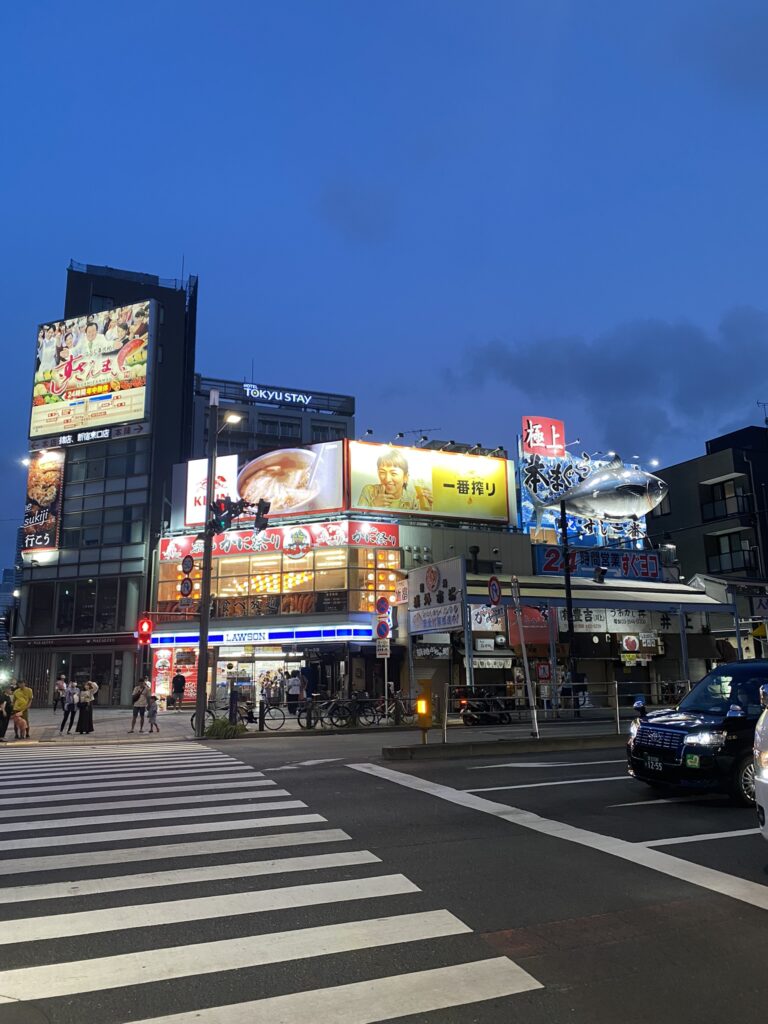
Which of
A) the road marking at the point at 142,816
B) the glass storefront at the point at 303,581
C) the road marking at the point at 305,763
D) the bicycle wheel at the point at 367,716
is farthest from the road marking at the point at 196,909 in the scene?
the glass storefront at the point at 303,581

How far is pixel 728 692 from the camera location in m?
10.1

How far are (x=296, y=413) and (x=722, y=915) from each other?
91.5 m

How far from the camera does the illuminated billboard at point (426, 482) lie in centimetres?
4003

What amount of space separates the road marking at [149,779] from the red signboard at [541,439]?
35.6m

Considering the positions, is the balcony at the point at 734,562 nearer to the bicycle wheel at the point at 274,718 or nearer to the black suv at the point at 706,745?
the bicycle wheel at the point at 274,718

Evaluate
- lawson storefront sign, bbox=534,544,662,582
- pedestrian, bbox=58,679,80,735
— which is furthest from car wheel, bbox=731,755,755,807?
lawson storefront sign, bbox=534,544,662,582

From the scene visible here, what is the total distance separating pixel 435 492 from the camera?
41688 millimetres

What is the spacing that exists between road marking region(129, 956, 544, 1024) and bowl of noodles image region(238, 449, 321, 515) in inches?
1411

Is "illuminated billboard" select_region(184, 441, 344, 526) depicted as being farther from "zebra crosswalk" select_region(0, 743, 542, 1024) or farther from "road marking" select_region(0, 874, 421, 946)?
"road marking" select_region(0, 874, 421, 946)

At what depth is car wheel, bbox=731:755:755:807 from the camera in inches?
357

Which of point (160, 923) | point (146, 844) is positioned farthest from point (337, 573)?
point (160, 923)

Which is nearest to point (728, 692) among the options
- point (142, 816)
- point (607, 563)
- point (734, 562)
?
point (142, 816)

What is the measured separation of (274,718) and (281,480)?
16036 millimetres

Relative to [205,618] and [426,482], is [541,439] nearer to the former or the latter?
[426,482]
